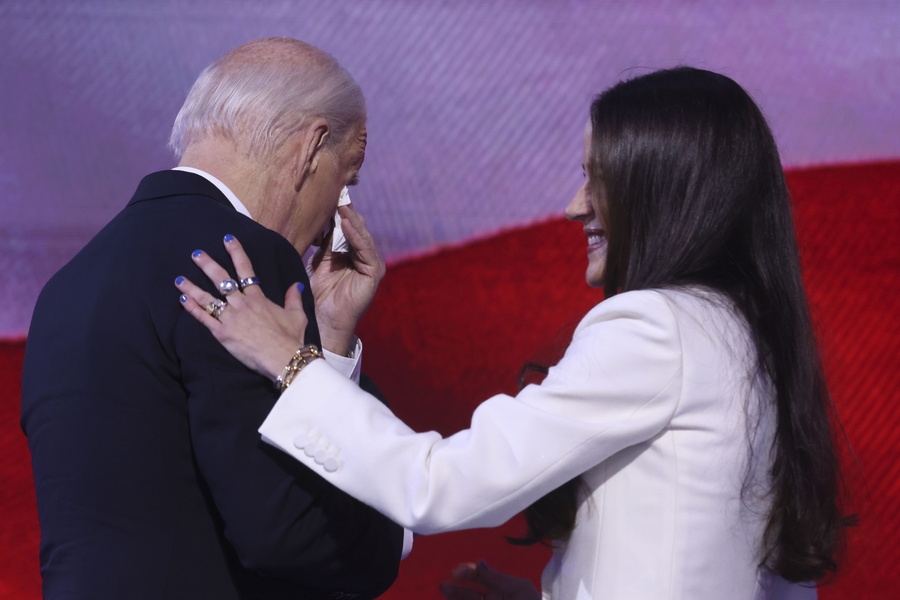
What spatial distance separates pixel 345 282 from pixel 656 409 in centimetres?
82

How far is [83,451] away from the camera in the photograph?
43.1 inches

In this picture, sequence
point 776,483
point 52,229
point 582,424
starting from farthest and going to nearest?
point 52,229 → point 776,483 → point 582,424

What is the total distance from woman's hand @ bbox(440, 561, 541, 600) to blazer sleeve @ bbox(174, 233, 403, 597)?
377mm

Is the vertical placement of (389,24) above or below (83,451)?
above

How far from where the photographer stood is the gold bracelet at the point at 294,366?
3.61 feet

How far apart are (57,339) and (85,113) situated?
153cm

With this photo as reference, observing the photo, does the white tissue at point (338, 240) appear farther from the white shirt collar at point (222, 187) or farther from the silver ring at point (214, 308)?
the silver ring at point (214, 308)

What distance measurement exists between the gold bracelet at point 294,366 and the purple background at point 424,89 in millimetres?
1349

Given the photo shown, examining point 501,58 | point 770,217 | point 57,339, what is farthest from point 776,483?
point 501,58

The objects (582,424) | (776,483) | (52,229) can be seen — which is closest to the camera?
(582,424)

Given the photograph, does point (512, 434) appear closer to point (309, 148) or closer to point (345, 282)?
point (309, 148)

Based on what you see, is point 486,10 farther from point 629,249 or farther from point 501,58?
point 629,249

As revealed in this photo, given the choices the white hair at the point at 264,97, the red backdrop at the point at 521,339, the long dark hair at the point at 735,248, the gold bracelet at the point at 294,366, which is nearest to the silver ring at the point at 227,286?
the gold bracelet at the point at 294,366

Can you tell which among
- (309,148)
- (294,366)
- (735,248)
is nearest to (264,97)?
(309,148)
